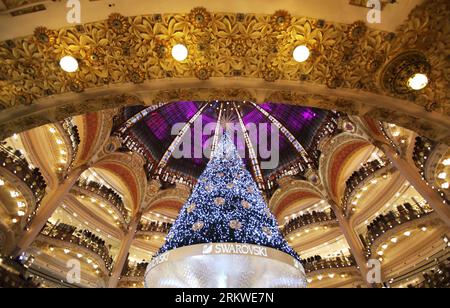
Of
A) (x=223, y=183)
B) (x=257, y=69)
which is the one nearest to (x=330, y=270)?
(x=223, y=183)

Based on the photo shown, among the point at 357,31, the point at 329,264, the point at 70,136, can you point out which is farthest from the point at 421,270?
the point at 70,136

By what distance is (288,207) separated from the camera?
22344 millimetres

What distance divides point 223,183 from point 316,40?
252 inches

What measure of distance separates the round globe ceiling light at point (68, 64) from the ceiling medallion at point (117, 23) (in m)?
0.86

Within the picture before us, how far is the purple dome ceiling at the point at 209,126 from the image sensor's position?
20.2 m

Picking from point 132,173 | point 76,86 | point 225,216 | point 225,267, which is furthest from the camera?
point 132,173

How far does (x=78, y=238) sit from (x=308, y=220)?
14171 mm

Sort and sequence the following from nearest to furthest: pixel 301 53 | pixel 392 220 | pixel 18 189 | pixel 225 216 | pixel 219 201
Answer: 1. pixel 301 53
2. pixel 225 216
3. pixel 219 201
4. pixel 18 189
5. pixel 392 220

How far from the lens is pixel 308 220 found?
20.2 m

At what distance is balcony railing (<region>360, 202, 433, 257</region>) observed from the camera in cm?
1472

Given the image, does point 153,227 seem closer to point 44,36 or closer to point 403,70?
point 44,36

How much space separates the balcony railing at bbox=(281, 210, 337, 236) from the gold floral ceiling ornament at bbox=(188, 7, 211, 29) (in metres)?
17.2

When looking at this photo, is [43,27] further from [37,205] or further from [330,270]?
[330,270]

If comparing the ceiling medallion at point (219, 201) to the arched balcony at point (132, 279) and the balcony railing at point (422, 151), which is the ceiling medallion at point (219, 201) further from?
the arched balcony at point (132, 279)
